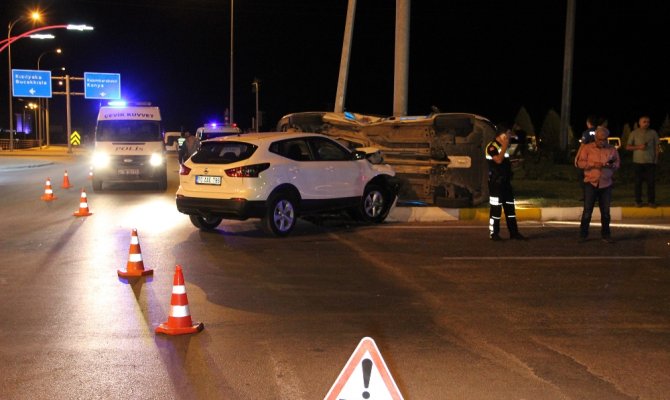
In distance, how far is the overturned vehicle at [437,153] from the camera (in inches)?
591

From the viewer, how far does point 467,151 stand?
15.0 m

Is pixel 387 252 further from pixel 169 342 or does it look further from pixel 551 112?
pixel 551 112

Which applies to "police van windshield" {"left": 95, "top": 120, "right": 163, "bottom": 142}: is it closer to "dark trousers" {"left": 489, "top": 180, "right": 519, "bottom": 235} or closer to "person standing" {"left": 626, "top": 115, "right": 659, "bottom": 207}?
"dark trousers" {"left": 489, "top": 180, "right": 519, "bottom": 235}

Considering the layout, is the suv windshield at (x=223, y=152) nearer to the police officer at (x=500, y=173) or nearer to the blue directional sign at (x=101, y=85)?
the police officer at (x=500, y=173)

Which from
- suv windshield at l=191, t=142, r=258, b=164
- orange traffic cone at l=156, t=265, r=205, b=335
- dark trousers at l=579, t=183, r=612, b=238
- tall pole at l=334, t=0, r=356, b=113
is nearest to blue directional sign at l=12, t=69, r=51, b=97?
tall pole at l=334, t=0, r=356, b=113

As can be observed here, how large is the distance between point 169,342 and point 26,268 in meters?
4.02

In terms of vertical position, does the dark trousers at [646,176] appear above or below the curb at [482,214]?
above

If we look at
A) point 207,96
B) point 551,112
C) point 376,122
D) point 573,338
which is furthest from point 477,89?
point 573,338

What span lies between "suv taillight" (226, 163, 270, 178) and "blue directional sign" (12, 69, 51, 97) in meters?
45.4

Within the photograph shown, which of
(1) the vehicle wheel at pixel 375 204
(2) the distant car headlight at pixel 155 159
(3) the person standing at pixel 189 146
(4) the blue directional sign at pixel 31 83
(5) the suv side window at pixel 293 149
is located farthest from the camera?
(4) the blue directional sign at pixel 31 83

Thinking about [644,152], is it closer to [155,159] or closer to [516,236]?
[516,236]

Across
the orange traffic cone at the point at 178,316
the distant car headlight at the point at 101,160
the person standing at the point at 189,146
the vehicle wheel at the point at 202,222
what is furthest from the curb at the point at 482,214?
the person standing at the point at 189,146

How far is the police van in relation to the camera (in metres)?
20.2

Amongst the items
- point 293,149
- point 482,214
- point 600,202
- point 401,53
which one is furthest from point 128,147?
point 600,202
